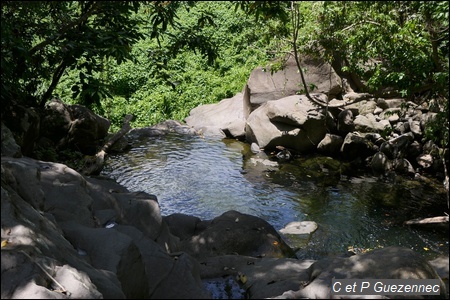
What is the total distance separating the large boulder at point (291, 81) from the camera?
51.5 ft

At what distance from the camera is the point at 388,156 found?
44.3 feet

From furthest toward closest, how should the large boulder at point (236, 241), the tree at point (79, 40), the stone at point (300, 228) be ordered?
1. the stone at point (300, 228)
2. the large boulder at point (236, 241)
3. the tree at point (79, 40)

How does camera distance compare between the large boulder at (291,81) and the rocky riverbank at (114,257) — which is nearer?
the rocky riverbank at (114,257)

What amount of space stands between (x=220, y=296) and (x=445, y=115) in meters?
5.07

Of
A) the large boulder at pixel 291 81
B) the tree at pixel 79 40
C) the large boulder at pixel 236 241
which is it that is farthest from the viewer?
the large boulder at pixel 291 81

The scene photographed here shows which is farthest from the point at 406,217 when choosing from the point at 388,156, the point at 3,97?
the point at 3,97

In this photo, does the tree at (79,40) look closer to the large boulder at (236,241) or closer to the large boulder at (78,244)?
the large boulder at (78,244)

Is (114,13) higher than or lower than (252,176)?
higher

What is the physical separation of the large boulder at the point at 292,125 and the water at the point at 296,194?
752 mm

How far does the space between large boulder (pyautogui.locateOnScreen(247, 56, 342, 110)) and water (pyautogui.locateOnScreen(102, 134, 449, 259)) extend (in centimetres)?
254

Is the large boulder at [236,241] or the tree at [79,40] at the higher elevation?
the tree at [79,40]

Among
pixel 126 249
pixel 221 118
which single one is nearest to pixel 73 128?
pixel 221 118

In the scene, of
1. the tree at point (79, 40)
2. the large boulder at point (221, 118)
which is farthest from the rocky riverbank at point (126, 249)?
the large boulder at point (221, 118)

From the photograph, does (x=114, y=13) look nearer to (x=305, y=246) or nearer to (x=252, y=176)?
(x=305, y=246)
